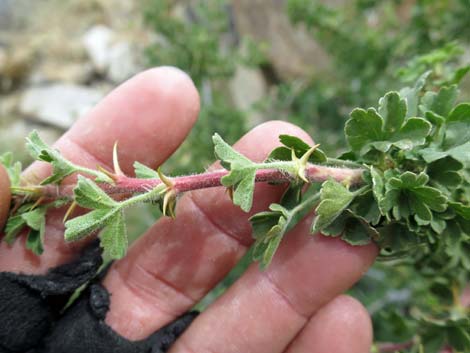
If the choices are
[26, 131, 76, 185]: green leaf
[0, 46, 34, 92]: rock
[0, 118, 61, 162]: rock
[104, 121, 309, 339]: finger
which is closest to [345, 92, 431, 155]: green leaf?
[104, 121, 309, 339]: finger

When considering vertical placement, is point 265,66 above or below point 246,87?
above

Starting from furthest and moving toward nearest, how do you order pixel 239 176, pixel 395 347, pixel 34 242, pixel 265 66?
pixel 265 66
pixel 395 347
pixel 34 242
pixel 239 176

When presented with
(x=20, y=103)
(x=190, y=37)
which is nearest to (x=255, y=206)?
(x=190, y=37)

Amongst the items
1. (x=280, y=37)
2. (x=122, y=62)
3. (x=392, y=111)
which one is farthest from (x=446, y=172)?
(x=122, y=62)

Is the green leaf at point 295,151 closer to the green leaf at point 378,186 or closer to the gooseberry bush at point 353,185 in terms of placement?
the gooseberry bush at point 353,185

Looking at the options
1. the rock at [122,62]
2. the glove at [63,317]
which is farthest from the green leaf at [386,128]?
the rock at [122,62]

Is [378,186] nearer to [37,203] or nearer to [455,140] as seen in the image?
[455,140]

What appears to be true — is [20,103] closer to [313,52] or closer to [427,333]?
[313,52]

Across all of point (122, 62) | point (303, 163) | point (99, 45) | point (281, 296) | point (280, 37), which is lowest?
point (122, 62)
